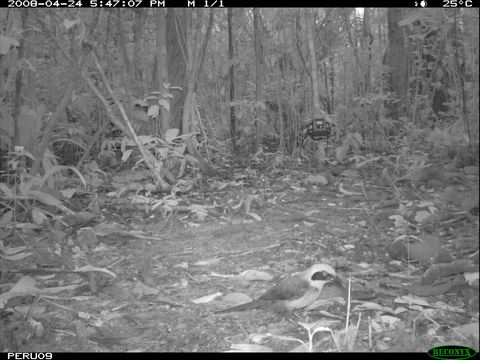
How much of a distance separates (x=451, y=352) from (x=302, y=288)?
539 millimetres

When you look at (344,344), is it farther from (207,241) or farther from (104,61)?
(104,61)

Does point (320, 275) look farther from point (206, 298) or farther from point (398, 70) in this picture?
point (398, 70)

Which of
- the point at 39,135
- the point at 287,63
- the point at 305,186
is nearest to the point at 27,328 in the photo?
the point at 39,135

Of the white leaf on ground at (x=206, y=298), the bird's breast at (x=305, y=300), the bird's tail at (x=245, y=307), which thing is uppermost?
the bird's breast at (x=305, y=300)

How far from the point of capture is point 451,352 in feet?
4.83

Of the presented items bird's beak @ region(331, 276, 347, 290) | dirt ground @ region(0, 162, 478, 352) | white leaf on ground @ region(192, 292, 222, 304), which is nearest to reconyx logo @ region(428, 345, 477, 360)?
dirt ground @ region(0, 162, 478, 352)

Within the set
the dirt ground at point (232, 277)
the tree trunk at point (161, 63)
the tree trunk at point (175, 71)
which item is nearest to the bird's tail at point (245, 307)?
the dirt ground at point (232, 277)

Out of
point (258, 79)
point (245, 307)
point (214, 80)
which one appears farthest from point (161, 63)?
point (245, 307)

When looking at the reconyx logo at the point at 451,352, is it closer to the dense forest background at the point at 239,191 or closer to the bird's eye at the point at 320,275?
the dense forest background at the point at 239,191
